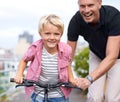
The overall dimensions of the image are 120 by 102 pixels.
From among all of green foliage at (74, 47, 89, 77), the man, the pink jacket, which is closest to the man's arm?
the man

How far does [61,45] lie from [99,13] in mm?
719

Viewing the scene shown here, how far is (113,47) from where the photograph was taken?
464 cm

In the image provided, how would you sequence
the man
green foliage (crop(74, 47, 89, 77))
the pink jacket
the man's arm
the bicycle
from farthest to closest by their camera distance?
green foliage (crop(74, 47, 89, 77))
the man
the man's arm
the pink jacket
the bicycle

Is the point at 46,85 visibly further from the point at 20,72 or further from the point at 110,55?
Answer: the point at 110,55

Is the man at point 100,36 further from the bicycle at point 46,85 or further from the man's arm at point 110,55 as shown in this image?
the bicycle at point 46,85

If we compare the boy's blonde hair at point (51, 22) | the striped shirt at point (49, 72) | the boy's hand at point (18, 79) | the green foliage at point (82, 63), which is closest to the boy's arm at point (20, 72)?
the boy's hand at point (18, 79)

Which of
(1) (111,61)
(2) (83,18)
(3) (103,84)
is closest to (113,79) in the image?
(3) (103,84)

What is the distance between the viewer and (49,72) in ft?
14.1

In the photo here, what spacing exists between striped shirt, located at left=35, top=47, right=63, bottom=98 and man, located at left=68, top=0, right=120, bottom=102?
0.49 m

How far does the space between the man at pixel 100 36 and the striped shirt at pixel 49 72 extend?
19.3 inches

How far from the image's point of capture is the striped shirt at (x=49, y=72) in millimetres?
4309

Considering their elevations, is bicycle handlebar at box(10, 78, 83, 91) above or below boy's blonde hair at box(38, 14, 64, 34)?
below

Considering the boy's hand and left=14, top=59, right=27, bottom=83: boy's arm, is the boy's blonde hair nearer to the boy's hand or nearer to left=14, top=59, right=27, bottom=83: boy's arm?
left=14, top=59, right=27, bottom=83: boy's arm

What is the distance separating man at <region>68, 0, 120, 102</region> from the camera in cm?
462
